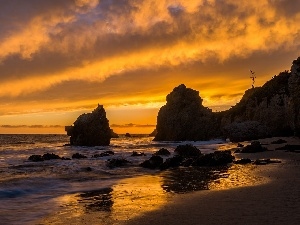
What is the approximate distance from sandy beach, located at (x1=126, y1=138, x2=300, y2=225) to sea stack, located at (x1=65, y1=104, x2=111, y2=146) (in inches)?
2292

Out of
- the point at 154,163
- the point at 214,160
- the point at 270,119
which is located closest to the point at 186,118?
the point at 270,119

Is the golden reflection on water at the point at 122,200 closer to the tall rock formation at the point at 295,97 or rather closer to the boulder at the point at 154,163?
the boulder at the point at 154,163

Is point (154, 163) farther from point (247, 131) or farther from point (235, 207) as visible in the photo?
point (247, 131)

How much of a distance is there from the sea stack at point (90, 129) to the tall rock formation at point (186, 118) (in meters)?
24.3

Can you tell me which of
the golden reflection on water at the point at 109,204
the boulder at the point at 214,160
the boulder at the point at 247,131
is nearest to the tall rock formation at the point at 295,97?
the boulder at the point at 214,160

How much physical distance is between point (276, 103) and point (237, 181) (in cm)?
4574

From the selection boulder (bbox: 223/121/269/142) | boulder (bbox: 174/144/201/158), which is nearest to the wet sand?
boulder (bbox: 174/144/201/158)

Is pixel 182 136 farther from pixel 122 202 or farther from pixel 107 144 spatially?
pixel 122 202

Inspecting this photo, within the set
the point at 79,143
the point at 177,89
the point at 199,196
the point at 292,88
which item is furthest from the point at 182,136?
the point at 199,196

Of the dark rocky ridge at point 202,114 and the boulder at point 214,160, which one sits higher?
the dark rocky ridge at point 202,114

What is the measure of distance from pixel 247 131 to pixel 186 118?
31620mm

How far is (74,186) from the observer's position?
17875 millimetres

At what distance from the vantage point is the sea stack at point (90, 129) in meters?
69.9

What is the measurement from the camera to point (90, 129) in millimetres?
70188
